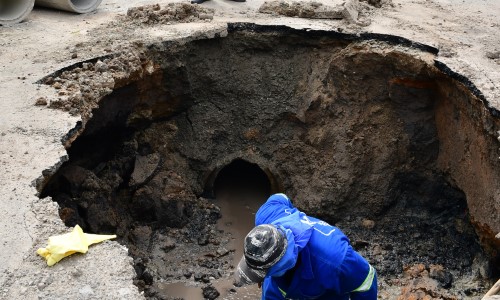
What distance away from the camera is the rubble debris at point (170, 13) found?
7.44 metres

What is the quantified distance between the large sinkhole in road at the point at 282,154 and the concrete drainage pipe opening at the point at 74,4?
175 cm

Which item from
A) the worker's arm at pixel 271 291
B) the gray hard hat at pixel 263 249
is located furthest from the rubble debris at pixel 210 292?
the gray hard hat at pixel 263 249

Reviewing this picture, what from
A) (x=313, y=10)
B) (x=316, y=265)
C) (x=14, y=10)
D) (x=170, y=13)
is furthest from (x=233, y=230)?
(x=14, y=10)

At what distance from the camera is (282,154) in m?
7.75

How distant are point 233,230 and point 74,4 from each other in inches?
145

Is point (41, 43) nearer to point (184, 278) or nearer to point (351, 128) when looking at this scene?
point (184, 278)

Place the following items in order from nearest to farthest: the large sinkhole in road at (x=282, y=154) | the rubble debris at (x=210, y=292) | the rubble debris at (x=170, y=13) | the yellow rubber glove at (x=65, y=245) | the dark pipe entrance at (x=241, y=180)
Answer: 1. the yellow rubber glove at (x=65, y=245)
2. the rubble debris at (x=210, y=292)
3. the large sinkhole in road at (x=282, y=154)
4. the rubble debris at (x=170, y=13)
5. the dark pipe entrance at (x=241, y=180)

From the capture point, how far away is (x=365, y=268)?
404 centimetres

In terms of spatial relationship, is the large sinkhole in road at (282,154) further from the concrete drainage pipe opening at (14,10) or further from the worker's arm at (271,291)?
the worker's arm at (271,291)

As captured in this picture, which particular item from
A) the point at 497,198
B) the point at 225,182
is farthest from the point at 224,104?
the point at 497,198

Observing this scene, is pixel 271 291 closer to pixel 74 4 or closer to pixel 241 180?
pixel 241 180

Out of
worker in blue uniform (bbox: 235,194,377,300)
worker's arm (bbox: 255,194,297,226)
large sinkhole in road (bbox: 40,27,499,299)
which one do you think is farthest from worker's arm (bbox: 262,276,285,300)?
large sinkhole in road (bbox: 40,27,499,299)

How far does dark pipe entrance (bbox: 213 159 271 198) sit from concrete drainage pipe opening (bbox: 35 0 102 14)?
9.08ft

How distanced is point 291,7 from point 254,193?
245cm
